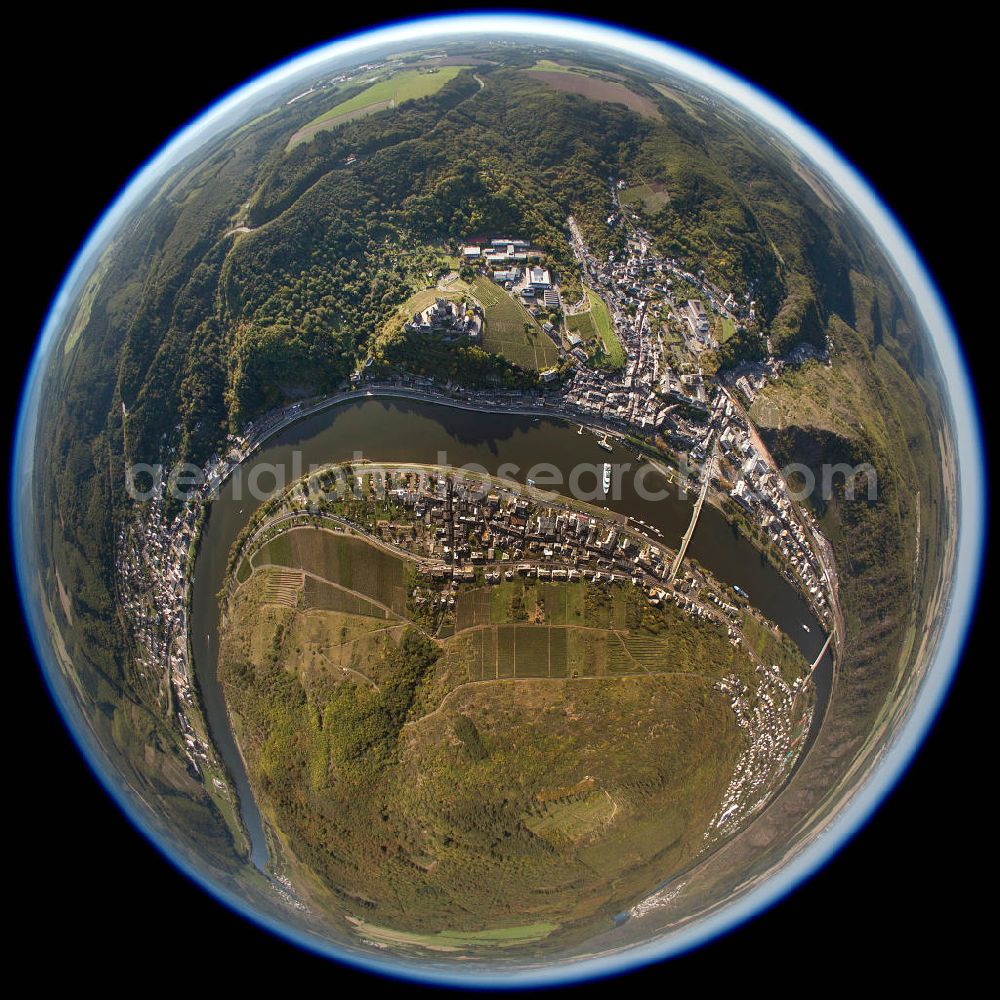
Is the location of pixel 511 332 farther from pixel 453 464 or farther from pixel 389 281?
pixel 453 464

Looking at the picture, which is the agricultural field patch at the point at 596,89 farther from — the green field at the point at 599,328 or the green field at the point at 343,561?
the green field at the point at 343,561

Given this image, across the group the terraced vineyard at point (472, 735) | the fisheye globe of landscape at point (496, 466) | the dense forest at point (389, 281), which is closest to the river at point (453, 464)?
the fisheye globe of landscape at point (496, 466)

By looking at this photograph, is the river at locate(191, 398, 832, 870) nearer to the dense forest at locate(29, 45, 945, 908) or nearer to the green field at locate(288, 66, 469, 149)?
the dense forest at locate(29, 45, 945, 908)

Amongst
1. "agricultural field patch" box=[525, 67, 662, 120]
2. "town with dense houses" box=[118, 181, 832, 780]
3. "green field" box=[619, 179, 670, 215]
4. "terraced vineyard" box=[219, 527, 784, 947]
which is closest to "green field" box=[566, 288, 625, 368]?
"town with dense houses" box=[118, 181, 832, 780]

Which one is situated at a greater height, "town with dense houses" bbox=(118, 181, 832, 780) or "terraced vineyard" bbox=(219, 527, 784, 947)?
"town with dense houses" bbox=(118, 181, 832, 780)

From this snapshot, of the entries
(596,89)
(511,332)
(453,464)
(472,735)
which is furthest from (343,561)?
(596,89)

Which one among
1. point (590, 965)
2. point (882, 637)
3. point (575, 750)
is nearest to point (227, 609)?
point (575, 750)
